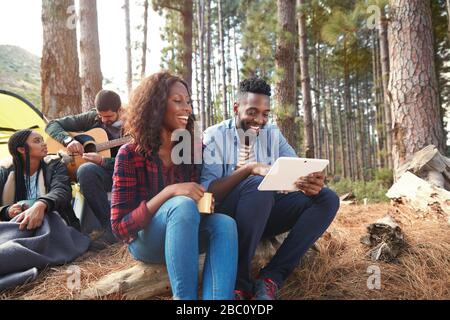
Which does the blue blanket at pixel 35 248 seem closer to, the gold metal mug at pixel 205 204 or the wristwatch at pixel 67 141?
the wristwatch at pixel 67 141

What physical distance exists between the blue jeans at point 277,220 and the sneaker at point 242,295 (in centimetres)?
3

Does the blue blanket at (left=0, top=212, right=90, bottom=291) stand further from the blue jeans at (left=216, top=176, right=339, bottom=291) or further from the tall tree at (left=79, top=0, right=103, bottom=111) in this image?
the tall tree at (left=79, top=0, right=103, bottom=111)

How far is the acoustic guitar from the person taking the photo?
2789 mm

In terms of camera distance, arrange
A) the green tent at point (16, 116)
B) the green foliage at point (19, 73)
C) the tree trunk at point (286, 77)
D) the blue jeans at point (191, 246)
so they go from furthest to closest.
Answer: the green foliage at point (19, 73)
the tree trunk at point (286, 77)
the green tent at point (16, 116)
the blue jeans at point (191, 246)

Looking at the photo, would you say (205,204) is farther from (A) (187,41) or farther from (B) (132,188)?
(A) (187,41)

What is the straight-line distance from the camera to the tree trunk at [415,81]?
340cm

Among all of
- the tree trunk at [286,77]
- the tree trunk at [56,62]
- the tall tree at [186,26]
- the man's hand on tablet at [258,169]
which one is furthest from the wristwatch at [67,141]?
the tall tree at [186,26]

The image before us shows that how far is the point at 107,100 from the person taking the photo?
9.25ft

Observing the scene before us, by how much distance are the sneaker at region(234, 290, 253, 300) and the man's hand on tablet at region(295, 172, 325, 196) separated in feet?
1.73

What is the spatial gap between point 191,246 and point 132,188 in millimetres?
393

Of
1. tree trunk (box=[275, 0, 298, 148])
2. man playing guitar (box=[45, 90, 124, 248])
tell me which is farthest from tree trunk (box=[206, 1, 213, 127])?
man playing guitar (box=[45, 90, 124, 248])
